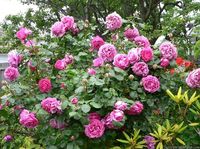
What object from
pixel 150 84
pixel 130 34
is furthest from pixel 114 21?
pixel 150 84

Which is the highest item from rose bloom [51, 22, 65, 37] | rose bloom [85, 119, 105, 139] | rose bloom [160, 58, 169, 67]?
rose bloom [51, 22, 65, 37]

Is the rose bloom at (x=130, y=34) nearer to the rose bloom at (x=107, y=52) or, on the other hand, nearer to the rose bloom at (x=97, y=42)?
the rose bloom at (x=97, y=42)

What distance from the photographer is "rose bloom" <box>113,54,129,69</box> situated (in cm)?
282

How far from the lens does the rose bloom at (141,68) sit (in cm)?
280

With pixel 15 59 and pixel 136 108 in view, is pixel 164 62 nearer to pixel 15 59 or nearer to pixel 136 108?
pixel 136 108

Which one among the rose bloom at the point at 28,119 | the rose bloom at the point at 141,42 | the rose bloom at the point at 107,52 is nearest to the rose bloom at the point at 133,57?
the rose bloom at the point at 107,52

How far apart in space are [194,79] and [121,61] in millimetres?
496

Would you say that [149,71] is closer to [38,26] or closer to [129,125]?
[129,125]

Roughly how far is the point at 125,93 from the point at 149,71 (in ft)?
0.74

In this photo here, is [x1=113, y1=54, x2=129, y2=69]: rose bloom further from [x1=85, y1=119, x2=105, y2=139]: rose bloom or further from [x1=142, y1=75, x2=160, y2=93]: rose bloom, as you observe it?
[x1=85, y1=119, x2=105, y2=139]: rose bloom

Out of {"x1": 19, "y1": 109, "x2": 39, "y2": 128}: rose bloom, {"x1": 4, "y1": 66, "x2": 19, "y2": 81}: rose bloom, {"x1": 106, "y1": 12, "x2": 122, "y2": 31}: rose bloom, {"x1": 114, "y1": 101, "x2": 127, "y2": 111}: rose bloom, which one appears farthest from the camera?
{"x1": 106, "y1": 12, "x2": 122, "y2": 31}: rose bloom

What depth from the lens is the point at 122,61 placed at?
2824 millimetres

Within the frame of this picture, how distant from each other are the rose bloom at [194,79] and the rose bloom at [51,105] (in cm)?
89

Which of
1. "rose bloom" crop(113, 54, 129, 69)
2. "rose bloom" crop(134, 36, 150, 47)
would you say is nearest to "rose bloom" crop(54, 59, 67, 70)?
"rose bloom" crop(113, 54, 129, 69)
